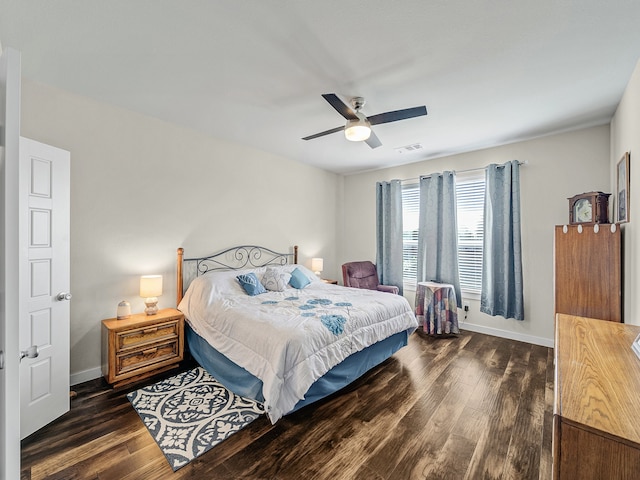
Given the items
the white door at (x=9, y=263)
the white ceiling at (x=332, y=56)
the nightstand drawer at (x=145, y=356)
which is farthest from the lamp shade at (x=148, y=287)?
the white door at (x=9, y=263)

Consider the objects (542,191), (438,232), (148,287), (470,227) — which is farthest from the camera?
(438,232)

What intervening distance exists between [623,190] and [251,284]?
377 cm

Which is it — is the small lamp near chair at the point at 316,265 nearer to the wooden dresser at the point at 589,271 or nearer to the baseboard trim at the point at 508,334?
the baseboard trim at the point at 508,334

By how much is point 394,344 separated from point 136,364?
8.71 ft

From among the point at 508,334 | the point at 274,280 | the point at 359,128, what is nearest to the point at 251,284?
the point at 274,280

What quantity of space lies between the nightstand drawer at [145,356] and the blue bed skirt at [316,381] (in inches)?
8.9

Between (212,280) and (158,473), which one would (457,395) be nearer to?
(158,473)

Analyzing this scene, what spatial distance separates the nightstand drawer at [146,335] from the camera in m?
2.59

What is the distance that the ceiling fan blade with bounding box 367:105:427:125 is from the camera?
2244 mm

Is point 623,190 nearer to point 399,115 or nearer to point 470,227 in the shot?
point 470,227

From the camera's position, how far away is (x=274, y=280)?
3740 millimetres

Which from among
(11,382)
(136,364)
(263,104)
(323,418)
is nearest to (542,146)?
(263,104)

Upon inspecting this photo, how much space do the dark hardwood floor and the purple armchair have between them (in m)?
1.94

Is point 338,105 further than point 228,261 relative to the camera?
No
